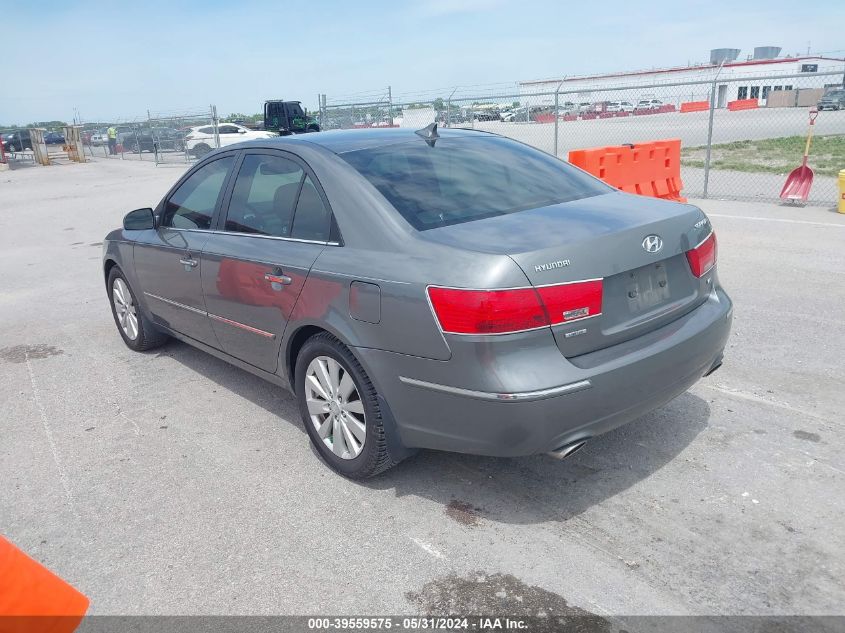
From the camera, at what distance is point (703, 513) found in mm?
3207

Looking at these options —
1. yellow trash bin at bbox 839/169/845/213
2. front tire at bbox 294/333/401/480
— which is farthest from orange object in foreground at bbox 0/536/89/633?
yellow trash bin at bbox 839/169/845/213

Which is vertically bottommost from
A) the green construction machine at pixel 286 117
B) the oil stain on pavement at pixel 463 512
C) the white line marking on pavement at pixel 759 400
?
the oil stain on pavement at pixel 463 512

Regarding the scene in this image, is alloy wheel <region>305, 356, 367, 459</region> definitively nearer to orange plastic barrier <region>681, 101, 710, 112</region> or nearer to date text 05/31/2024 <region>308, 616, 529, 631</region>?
date text 05/31/2024 <region>308, 616, 529, 631</region>

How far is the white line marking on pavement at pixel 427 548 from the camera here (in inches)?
120

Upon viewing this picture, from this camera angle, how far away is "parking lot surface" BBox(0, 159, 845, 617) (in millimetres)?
2822

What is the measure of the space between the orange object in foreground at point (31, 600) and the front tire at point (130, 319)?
148 inches

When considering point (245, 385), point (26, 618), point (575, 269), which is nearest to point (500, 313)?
point (575, 269)

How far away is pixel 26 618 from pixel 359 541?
1.51 metres

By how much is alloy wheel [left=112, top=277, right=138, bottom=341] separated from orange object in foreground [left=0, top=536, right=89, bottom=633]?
12.9ft

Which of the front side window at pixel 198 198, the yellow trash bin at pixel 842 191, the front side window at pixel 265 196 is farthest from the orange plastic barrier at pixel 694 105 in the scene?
the front side window at pixel 265 196

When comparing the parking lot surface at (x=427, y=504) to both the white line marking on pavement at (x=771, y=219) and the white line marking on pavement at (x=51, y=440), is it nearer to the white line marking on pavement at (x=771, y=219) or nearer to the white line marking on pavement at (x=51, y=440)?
the white line marking on pavement at (x=51, y=440)

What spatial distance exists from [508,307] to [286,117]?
23534 mm

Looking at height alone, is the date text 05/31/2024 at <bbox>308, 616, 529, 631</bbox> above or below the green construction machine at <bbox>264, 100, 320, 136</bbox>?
below

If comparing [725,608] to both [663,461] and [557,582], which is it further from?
[663,461]
